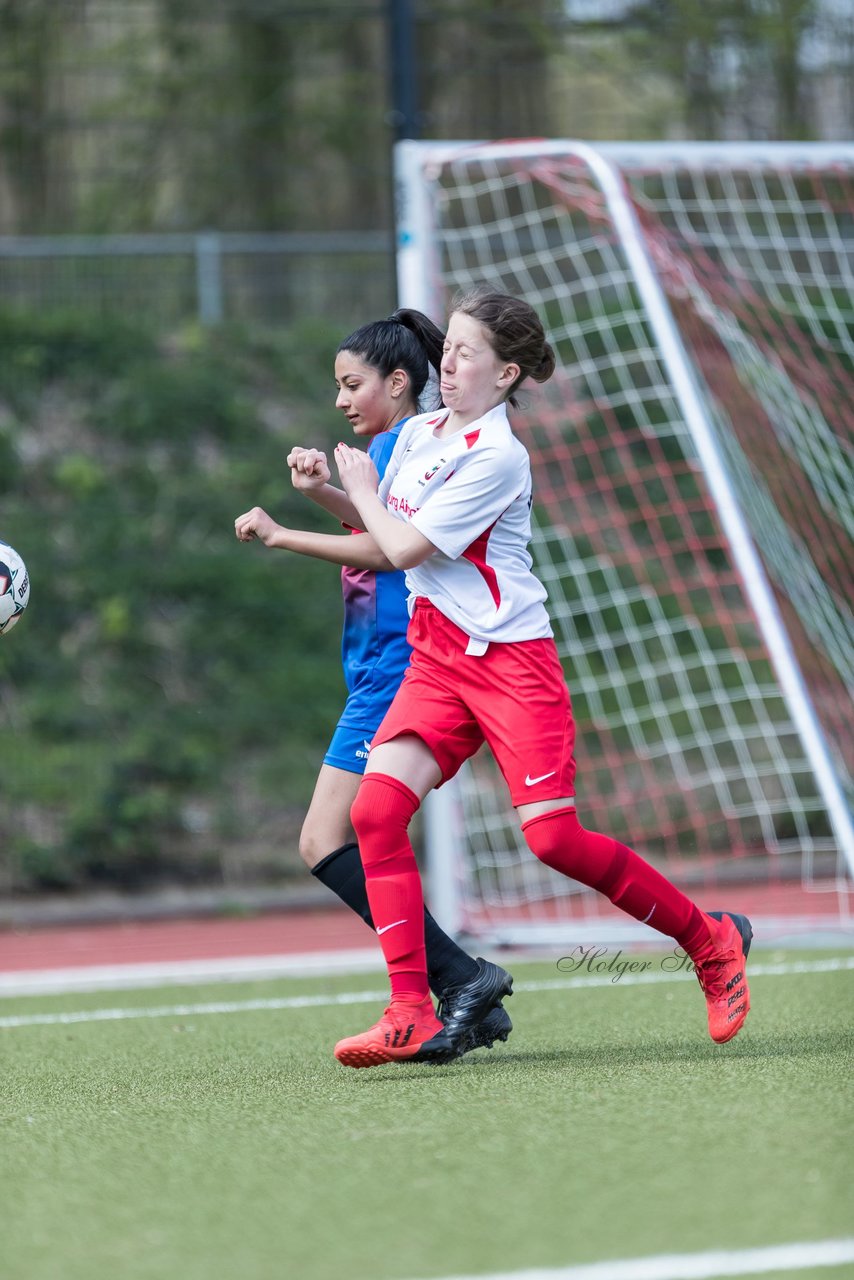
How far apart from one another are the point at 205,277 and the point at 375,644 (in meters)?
5.62

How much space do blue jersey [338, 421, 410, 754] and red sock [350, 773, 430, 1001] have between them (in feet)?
1.16

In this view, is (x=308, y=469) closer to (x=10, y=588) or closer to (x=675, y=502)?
(x=10, y=588)

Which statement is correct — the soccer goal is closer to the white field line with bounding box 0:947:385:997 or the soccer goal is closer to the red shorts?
the white field line with bounding box 0:947:385:997

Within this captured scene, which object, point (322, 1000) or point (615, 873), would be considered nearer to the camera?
point (615, 873)

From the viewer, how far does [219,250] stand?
9.44 meters

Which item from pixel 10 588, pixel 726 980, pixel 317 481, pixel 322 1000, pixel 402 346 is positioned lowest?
pixel 322 1000

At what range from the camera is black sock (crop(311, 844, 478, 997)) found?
409 centimetres

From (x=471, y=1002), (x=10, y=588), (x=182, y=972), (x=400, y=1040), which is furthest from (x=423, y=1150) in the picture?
(x=182, y=972)

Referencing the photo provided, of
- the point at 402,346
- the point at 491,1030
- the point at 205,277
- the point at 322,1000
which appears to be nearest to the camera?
the point at 491,1030

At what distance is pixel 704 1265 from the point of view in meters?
2.35

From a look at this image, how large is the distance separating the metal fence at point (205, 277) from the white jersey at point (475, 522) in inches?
212

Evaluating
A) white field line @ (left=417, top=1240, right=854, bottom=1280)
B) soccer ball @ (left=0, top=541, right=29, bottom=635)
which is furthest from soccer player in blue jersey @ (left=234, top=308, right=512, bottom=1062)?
white field line @ (left=417, top=1240, right=854, bottom=1280)

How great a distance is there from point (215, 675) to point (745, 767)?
9.35 ft

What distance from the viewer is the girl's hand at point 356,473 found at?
3.93 m
